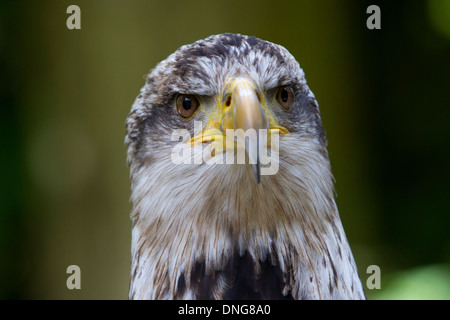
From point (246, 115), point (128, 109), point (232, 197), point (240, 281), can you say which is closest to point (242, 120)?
point (246, 115)

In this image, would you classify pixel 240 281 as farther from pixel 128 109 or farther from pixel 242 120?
pixel 128 109

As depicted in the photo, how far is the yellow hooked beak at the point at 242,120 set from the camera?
1659mm

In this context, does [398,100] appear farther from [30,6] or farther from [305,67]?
[30,6]

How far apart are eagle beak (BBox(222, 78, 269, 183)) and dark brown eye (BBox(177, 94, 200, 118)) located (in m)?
0.16

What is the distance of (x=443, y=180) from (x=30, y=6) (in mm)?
3791

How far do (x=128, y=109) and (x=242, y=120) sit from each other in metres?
2.53

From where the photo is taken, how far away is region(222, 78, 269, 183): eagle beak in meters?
1.66

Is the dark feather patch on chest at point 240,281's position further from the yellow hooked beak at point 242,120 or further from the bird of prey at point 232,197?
the yellow hooked beak at point 242,120

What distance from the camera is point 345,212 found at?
503 cm

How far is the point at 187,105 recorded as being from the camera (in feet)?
6.57

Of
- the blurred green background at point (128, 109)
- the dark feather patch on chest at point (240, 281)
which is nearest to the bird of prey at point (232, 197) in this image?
the dark feather patch on chest at point (240, 281)

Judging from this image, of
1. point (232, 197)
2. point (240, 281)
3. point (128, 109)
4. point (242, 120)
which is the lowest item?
point (240, 281)

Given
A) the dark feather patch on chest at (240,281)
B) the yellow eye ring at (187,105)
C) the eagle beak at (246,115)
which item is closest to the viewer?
the eagle beak at (246,115)

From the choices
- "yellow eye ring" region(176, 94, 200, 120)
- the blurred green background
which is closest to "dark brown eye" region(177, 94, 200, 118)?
"yellow eye ring" region(176, 94, 200, 120)
